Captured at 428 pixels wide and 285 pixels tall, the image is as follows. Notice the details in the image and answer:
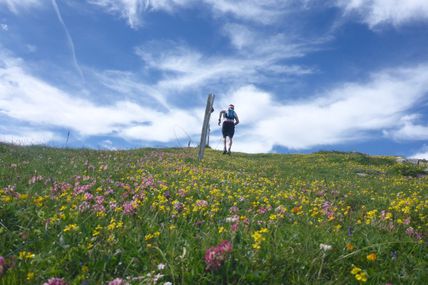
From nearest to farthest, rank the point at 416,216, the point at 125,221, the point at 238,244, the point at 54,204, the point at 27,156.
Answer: the point at 238,244 → the point at 125,221 → the point at 54,204 → the point at 416,216 → the point at 27,156

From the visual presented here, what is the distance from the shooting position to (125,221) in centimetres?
533

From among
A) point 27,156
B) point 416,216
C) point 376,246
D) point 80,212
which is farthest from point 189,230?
point 27,156

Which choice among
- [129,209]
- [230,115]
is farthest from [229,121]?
[129,209]

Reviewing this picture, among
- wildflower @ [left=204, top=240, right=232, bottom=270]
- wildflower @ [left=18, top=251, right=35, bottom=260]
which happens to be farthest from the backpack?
wildflower @ [left=18, top=251, right=35, bottom=260]

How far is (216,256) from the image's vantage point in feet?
11.6

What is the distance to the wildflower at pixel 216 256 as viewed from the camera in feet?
11.5

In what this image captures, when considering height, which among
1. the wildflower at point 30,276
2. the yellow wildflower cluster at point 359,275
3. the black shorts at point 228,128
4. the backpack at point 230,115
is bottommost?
the wildflower at point 30,276

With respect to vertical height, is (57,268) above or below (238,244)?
below

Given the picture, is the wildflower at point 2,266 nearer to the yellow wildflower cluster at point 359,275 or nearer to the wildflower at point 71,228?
the wildflower at point 71,228

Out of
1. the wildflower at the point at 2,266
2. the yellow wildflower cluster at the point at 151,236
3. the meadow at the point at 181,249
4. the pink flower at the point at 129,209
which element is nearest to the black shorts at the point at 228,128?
the meadow at the point at 181,249

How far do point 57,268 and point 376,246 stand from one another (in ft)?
12.1

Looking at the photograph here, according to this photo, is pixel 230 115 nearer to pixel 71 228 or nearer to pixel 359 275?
pixel 71 228

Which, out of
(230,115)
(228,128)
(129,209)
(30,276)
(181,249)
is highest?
(230,115)

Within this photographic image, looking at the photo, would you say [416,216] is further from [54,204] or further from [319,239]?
[54,204]
